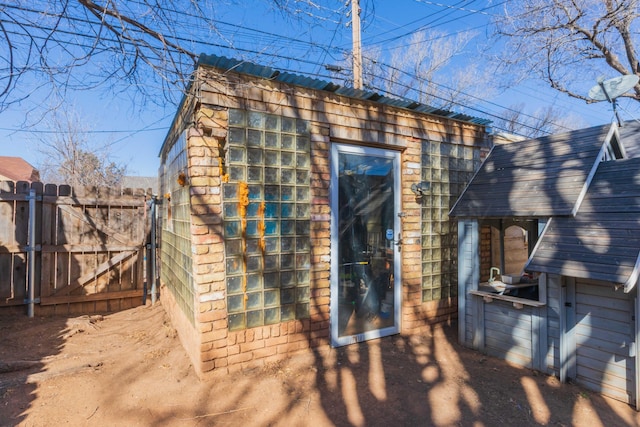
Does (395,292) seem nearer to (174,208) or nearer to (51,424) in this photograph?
(174,208)

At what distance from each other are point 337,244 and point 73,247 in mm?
4733

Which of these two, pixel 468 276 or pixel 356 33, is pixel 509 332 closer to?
pixel 468 276

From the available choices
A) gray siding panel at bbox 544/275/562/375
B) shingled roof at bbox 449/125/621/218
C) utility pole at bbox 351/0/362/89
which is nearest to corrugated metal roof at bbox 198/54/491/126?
shingled roof at bbox 449/125/621/218

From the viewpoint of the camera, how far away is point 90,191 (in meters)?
5.81

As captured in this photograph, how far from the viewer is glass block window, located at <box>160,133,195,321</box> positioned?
11.7ft

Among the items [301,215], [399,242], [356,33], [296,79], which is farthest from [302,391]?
[356,33]

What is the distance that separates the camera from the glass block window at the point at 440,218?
454cm

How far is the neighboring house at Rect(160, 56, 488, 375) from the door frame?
15mm

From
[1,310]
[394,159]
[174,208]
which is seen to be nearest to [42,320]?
[1,310]

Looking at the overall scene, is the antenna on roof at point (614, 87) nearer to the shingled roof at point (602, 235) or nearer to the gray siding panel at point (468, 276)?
the shingled roof at point (602, 235)

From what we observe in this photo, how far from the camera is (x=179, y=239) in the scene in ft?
13.5

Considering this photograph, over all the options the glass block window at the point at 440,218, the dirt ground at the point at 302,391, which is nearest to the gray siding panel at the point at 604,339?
the dirt ground at the point at 302,391

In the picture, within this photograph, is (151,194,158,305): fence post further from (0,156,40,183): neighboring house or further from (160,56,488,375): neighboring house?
(0,156,40,183): neighboring house

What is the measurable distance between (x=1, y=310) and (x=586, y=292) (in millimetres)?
7798
